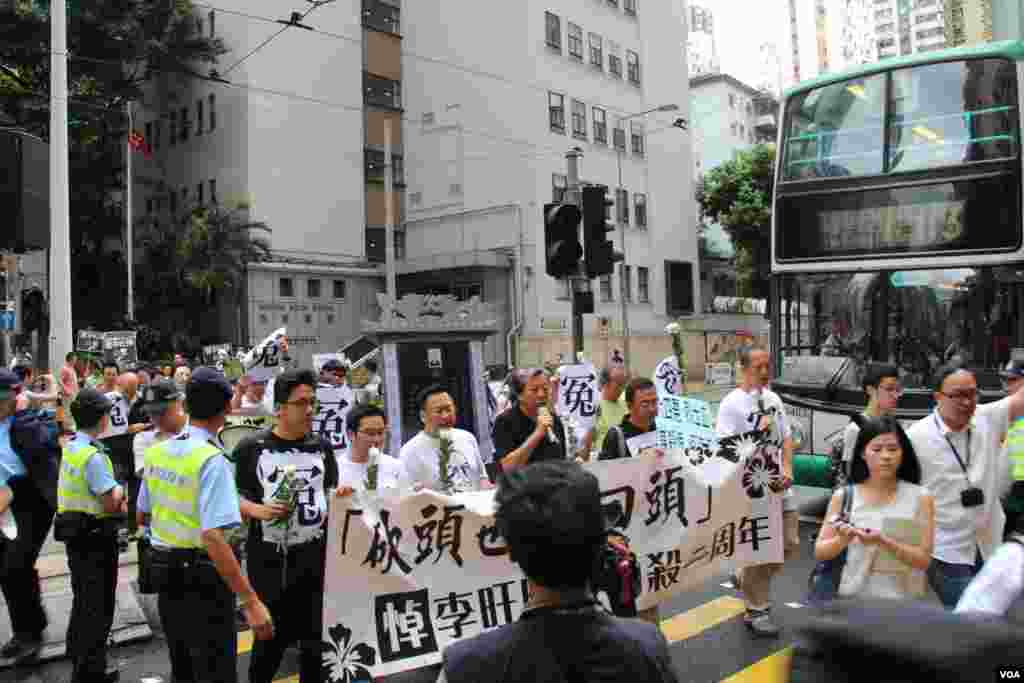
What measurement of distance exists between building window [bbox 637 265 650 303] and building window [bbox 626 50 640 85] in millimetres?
7772

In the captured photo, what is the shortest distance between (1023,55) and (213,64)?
90.1 feet

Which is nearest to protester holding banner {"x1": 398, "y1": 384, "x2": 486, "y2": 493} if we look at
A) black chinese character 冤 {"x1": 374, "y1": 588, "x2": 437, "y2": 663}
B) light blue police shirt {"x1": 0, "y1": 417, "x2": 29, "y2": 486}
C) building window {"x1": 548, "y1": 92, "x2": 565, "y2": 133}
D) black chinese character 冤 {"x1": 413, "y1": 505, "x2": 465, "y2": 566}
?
black chinese character 冤 {"x1": 413, "y1": 505, "x2": 465, "y2": 566}

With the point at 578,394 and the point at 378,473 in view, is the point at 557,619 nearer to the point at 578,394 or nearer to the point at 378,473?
the point at 378,473

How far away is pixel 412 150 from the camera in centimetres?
3550

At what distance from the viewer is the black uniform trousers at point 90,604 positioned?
466 cm

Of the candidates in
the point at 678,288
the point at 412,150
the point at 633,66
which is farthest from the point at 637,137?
the point at 412,150

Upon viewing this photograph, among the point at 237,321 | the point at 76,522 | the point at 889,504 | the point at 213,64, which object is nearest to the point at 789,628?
the point at 889,504

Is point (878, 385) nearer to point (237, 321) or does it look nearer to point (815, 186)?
point (815, 186)

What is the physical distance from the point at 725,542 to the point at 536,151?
91.5 feet

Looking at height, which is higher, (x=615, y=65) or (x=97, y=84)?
(x=615, y=65)

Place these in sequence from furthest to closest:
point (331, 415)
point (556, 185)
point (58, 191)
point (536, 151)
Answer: point (556, 185) → point (536, 151) → point (58, 191) → point (331, 415)

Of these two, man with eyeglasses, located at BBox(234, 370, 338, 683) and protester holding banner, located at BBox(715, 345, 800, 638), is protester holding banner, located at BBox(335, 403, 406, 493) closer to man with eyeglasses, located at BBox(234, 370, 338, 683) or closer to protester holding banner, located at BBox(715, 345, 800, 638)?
man with eyeglasses, located at BBox(234, 370, 338, 683)

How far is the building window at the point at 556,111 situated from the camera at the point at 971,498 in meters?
29.7

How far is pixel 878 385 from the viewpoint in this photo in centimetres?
631
